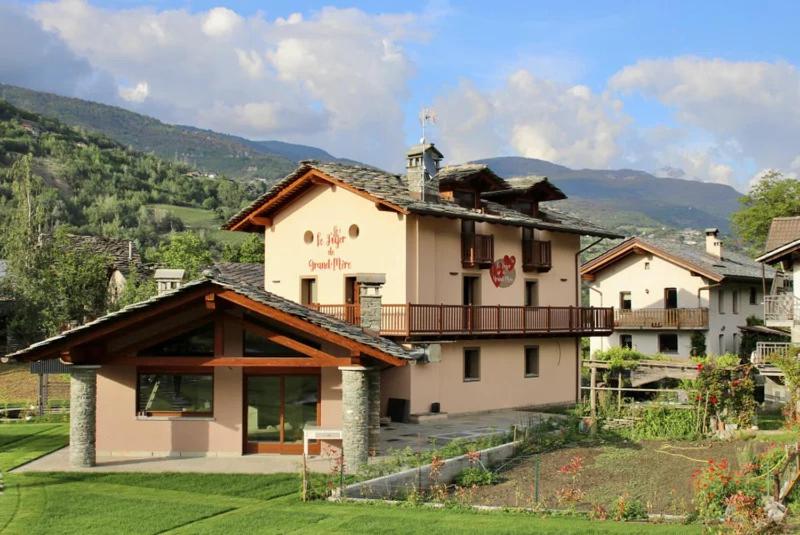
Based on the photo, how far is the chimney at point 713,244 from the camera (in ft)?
162

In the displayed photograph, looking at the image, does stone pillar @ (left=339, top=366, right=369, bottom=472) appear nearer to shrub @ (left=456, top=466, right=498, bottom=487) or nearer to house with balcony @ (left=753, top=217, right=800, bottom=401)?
shrub @ (left=456, top=466, right=498, bottom=487)

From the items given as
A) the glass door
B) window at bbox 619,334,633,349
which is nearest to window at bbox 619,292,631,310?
window at bbox 619,334,633,349

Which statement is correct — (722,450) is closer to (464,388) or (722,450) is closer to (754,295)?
(464,388)

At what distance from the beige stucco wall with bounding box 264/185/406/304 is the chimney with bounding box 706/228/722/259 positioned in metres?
26.7

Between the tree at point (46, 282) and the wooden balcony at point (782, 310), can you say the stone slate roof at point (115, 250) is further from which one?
the wooden balcony at point (782, 310)

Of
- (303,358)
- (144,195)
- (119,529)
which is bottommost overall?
(119,529)

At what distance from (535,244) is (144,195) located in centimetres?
9299

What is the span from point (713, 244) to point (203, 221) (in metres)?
72.3

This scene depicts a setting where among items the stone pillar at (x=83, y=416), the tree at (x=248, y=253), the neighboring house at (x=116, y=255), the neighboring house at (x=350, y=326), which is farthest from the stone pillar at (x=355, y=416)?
the tree at (x=248, y=253)

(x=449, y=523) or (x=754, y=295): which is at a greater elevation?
(x=754, y=295)

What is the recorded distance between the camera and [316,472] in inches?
705

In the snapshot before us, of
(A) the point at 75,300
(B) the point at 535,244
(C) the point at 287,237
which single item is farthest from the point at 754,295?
(A) the point at 75,300

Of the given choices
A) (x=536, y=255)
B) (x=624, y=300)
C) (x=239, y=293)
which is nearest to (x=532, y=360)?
(x=536, y=255)

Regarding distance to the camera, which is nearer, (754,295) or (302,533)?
(302,533)
